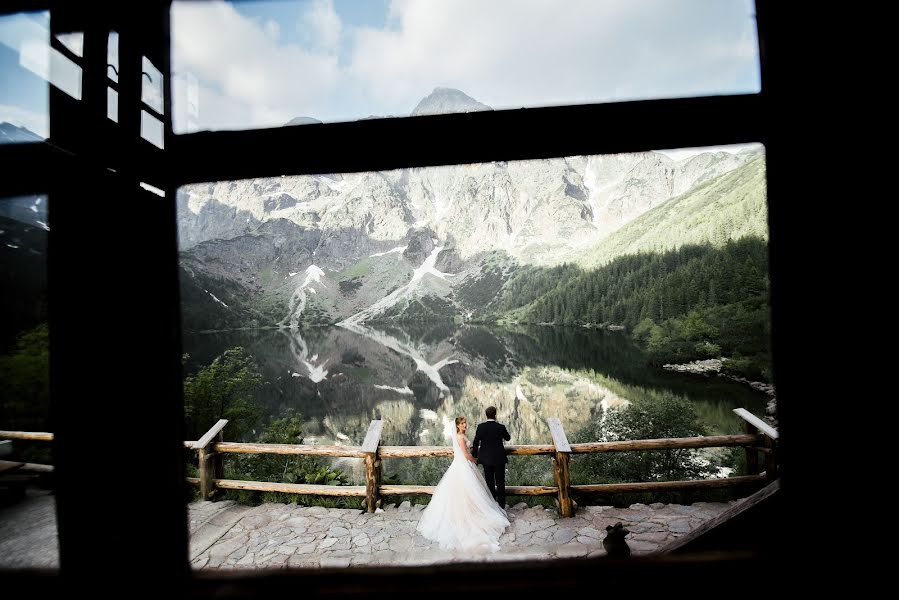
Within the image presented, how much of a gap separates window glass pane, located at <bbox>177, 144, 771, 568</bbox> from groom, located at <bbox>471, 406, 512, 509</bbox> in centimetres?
84

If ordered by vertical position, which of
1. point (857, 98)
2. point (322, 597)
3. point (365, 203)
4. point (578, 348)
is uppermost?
point (365, 203)

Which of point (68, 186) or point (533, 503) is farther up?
point (68, 186)

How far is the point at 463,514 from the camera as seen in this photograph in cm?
522

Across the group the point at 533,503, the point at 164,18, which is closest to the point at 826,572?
the point at 164,18

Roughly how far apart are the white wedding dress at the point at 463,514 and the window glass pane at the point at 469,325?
1.35 ft

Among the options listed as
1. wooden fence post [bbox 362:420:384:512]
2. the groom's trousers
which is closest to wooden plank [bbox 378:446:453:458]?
wooden fence post [bbox 362:420:384:512]

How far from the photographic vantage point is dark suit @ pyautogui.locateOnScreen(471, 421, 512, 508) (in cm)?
554

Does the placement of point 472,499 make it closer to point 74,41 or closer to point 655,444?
point 655,444

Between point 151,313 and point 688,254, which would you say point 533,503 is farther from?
point 688,254

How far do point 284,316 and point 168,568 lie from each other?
439 feet

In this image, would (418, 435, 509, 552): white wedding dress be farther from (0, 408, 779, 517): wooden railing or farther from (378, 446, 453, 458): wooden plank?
(0, 408, 779, 517): wooden railing

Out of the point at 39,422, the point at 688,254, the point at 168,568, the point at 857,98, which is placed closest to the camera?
the point at 857,98

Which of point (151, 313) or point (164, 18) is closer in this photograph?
point (151, 313)

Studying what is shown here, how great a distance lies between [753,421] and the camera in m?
5.67
